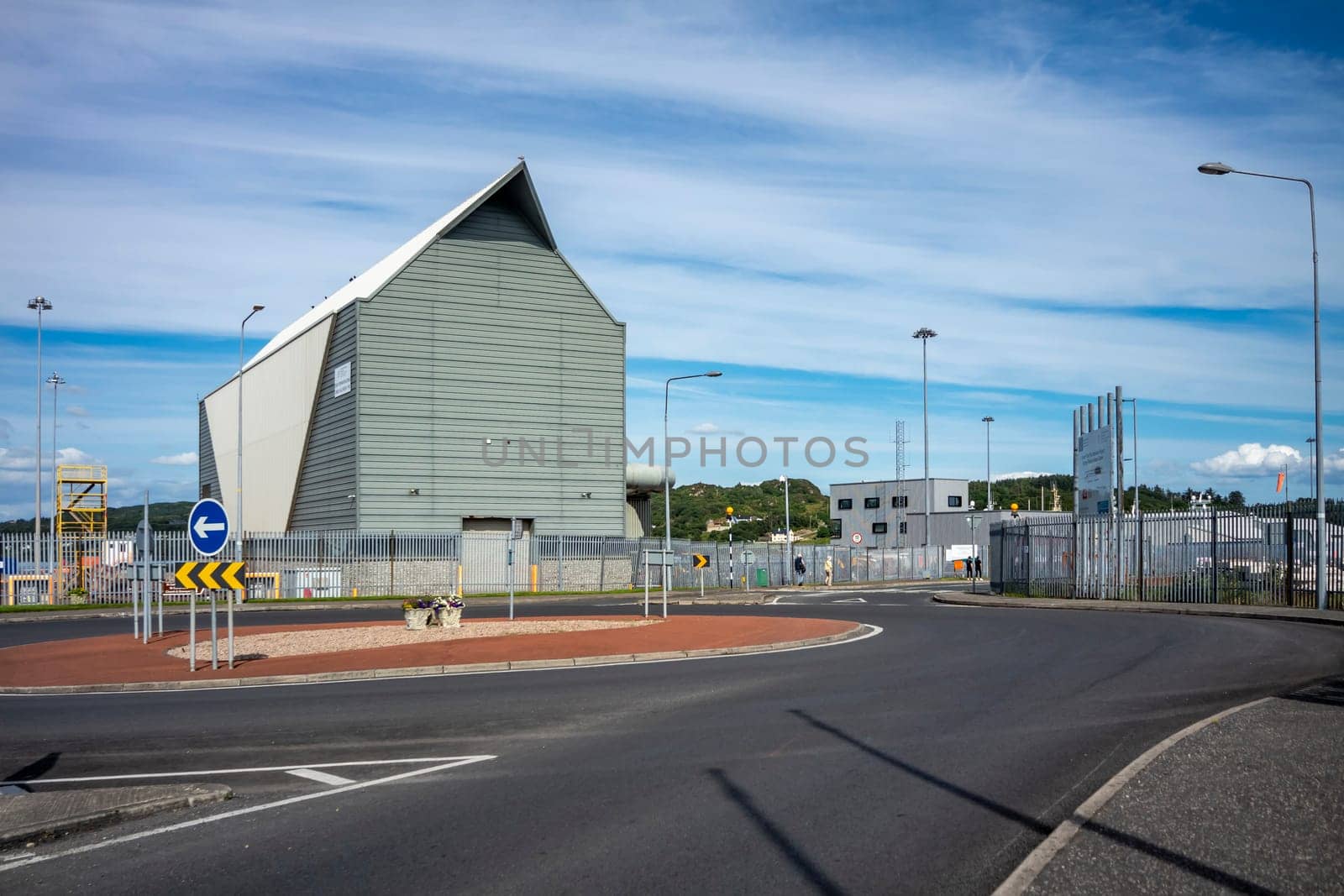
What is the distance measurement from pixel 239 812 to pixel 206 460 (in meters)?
69.0

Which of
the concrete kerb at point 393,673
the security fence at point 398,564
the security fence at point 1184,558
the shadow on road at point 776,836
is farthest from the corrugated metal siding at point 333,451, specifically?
the shadow on road at point 776,836

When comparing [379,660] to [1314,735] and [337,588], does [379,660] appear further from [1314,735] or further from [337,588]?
[337,588]

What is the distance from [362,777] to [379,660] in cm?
960

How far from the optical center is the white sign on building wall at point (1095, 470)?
3409 centimetres

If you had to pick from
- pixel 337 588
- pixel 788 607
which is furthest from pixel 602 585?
pixel 788 607

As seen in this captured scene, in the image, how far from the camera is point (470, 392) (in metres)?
49.9

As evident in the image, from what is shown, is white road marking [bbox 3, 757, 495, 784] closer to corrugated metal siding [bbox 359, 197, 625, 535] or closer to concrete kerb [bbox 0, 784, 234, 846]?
concrete kerb [bbox 0, 784, 234, 846]

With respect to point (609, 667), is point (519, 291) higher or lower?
higher

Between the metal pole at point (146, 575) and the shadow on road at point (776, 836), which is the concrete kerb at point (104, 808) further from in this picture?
the metal pole at point (146, 575)

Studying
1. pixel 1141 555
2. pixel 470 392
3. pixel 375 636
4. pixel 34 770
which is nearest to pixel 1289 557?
pixel 1141 555

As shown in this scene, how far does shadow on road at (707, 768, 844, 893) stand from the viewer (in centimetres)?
576

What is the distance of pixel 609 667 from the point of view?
1691 cm

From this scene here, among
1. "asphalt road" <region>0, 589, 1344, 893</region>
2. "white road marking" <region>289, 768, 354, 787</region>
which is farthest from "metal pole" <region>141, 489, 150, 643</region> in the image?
"white road marking" <region>289, 768, 354, 787</region>

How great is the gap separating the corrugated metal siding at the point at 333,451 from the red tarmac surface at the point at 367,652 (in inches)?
918
